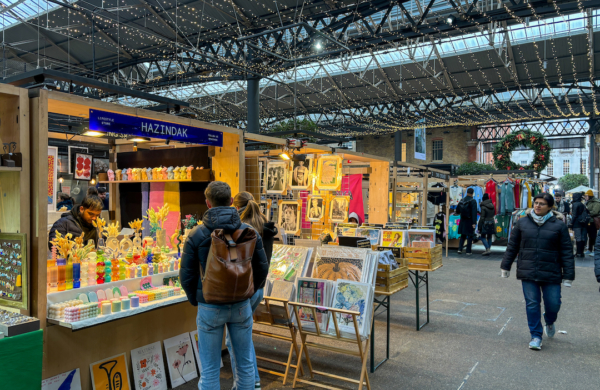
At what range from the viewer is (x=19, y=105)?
277 cm

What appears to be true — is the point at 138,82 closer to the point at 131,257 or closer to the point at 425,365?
the point at 131,257

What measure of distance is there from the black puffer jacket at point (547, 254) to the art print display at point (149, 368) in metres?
3.56

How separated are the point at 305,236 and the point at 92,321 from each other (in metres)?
4.17

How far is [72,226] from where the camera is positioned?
4203 mm

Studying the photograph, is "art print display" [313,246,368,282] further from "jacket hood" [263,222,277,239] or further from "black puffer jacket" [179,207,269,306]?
"black puffer jacket" [179,207,269,306]

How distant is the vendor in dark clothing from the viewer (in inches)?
164

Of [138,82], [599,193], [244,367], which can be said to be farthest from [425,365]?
[599,193]

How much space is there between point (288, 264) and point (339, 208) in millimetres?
2582

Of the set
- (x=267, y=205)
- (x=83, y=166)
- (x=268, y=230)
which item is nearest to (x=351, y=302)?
(x=268, y=230)

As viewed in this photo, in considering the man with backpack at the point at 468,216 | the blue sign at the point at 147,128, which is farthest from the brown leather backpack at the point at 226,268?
the man with backpack at the point at 468,216

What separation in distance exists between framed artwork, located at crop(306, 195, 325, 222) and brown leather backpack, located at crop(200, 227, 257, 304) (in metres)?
3.71

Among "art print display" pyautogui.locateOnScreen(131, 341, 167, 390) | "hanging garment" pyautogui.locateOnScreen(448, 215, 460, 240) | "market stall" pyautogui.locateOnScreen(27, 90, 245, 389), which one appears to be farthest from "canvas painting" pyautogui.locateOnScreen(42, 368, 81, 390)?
"hanging garment" pyautogui.locateOnScreen(448, 215, 460, 240)

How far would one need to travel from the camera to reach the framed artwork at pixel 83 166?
6.11m

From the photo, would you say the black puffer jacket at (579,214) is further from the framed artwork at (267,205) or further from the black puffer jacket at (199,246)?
the black puffer jacket at (199,246)
